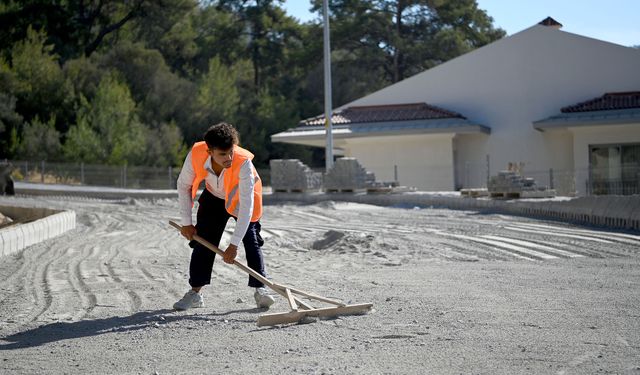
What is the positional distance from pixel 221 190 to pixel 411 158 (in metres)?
29.2

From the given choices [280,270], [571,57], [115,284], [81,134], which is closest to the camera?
[115,284]

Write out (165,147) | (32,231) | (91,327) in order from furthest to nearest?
(165,147) → (32,231) → (91,327)

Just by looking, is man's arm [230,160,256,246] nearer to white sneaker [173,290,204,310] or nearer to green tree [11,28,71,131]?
white sneaker [173,290,204,310]

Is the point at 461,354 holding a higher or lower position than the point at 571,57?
lower

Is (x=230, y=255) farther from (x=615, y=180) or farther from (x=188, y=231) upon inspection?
(x=615, y=180)

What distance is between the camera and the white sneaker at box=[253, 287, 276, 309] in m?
7.74

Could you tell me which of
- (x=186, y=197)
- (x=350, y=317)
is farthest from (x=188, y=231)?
(x=350, y=317)

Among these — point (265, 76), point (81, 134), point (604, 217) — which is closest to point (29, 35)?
point (81, 134)

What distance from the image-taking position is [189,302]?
7801 mm

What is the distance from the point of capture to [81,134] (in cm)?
4031

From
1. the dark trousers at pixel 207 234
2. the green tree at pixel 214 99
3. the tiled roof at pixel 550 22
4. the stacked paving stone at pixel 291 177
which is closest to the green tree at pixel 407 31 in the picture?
the green tree at pixel 214 99

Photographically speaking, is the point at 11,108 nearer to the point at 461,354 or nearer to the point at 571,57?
the point at 571,57

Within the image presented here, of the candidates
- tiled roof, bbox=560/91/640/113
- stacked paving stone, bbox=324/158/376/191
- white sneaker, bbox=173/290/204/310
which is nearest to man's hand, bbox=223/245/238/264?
white sneaker, bbox=173/290/204/310

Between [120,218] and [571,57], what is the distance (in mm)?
21150
